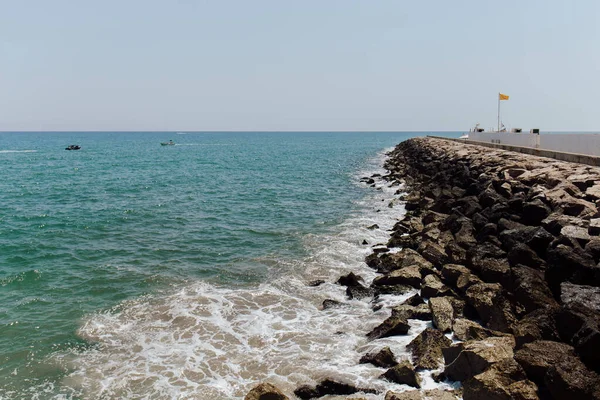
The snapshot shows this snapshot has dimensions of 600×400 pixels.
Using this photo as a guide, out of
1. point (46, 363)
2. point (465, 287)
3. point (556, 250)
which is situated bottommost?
point (46, 363)

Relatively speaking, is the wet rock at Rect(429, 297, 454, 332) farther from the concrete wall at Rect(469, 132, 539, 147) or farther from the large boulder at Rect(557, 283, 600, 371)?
the concrete wall at Rect(469, 132, 539, 147)

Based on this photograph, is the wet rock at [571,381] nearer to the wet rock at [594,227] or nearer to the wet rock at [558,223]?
the wet rock at [594,227]

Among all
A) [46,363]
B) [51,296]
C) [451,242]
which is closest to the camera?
[46,363]

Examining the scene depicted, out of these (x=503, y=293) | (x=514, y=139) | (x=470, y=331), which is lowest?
(x=470, y=331)

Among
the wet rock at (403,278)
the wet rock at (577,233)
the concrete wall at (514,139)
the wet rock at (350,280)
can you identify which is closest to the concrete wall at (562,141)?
the concrete wall at (514,139)

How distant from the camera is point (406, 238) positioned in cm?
1395

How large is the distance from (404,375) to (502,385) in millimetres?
1514

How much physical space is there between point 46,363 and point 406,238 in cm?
1003

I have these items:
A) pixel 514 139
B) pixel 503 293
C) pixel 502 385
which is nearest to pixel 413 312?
pixel 503 293

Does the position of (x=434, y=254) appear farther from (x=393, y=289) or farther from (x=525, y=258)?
(x=525, y=258)

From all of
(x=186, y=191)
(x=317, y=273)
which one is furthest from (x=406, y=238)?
(x=186, y=191)

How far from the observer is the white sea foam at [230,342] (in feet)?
22.5

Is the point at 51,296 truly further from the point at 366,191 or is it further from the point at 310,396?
the point at 366,191

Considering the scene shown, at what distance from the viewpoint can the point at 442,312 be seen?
7770mm
